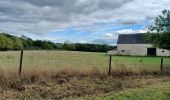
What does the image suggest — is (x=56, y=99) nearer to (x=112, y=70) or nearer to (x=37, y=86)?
(x=37, y=86)

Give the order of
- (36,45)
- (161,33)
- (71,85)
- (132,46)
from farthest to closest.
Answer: (36,45)
(132,46)
(161,33)
(71,85)

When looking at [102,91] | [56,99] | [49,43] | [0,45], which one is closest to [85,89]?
[102,91]

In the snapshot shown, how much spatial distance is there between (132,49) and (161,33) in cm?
6093

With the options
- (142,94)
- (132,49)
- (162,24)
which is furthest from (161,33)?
(132,49)

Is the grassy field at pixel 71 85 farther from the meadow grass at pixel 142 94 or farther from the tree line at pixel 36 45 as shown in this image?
the tree line at pixel 36 45

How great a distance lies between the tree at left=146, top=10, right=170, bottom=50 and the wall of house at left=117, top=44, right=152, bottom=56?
55064mm

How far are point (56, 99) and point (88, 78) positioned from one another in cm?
391

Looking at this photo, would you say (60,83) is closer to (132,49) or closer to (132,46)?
(132,49)

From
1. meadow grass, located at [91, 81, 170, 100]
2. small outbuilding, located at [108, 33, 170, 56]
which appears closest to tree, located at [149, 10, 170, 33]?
meadow grass, located at [91, 81, 170, 100]

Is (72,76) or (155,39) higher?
(155,39)

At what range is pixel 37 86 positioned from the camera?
11125mm

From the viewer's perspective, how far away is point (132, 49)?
8500 centimetres

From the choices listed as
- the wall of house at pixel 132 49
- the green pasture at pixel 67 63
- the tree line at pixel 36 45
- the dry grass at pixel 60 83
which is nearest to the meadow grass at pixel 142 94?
the dry grass at pixel 60 83

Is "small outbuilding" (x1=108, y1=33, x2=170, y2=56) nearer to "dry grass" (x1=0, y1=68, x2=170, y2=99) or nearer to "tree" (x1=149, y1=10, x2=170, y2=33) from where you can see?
"tree" (x1=149, y1=10, x2=170, y2=33)
